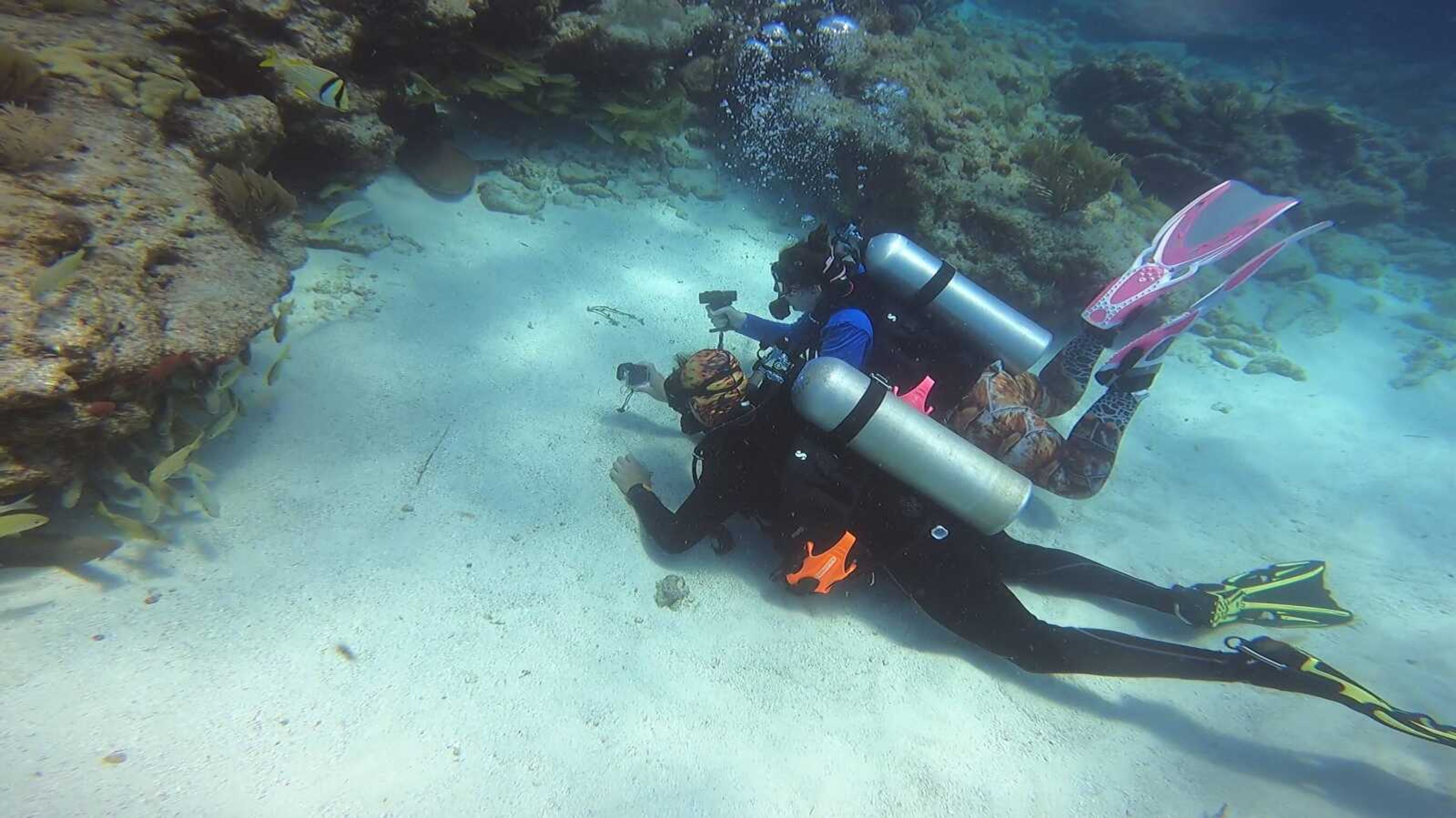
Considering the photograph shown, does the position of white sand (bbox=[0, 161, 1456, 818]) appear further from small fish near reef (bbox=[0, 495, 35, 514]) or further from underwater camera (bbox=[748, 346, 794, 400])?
underwater camera (bbox=[748, 346, 794, 400])

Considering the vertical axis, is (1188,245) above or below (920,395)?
above

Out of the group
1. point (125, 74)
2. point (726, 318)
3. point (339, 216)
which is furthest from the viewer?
point (339, 216)

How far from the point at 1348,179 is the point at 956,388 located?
14.0m

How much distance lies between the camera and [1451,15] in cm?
1975

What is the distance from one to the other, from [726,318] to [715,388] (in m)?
1.33

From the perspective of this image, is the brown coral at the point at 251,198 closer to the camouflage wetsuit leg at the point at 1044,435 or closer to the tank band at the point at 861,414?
the tank band at the point at 861,414

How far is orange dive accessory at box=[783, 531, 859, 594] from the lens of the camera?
3.60 meters

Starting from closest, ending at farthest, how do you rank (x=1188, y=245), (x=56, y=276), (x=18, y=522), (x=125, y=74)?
(x=18, y=522) → (x=56, y=276) → (x=125, y=74) → (x=1188, y=245)

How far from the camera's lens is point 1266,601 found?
4324mm

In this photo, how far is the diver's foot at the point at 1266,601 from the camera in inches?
165

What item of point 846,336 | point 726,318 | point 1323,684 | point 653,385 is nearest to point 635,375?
point 653,385

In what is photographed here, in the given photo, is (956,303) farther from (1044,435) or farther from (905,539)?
(905,539)

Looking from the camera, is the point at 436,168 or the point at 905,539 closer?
the point at 905,539

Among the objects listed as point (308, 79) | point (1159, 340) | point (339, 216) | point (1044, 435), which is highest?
point (1159, 340)
